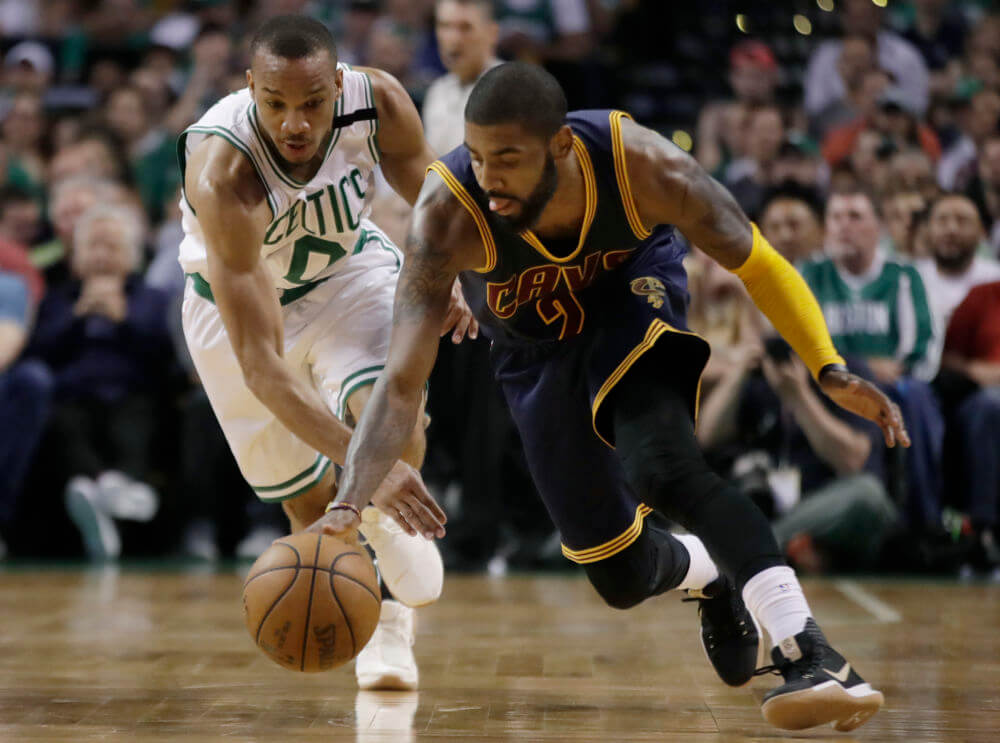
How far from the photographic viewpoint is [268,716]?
354 cm

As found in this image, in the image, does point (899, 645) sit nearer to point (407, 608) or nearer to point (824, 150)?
point (407, 608)

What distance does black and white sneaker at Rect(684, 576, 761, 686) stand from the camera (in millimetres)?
3809

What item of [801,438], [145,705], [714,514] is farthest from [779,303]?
[801,438]

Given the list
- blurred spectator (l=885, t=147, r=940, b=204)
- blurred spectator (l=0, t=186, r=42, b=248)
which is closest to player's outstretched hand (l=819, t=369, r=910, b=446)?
blurred spectator (l=885, t=147, r=940, b=204)

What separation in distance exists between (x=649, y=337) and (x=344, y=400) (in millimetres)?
1118

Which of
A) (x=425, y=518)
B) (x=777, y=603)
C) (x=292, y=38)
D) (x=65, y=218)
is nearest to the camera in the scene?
(x=777, y=603)

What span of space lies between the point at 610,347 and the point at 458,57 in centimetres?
367

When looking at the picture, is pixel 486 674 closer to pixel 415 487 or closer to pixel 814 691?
pixel 415 487

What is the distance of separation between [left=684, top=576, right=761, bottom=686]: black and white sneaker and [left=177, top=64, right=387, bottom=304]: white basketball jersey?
158 cm

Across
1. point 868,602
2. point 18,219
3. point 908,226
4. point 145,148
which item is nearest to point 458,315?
point 868,602

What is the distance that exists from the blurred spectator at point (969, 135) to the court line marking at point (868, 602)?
10.9ft

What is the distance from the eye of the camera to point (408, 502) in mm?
3295

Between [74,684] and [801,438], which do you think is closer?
[74,684]

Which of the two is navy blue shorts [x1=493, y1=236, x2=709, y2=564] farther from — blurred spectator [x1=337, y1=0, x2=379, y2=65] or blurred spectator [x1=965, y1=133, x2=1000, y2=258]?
blurred spectator [x1=337, y1=0, x2=379, y2=65]
